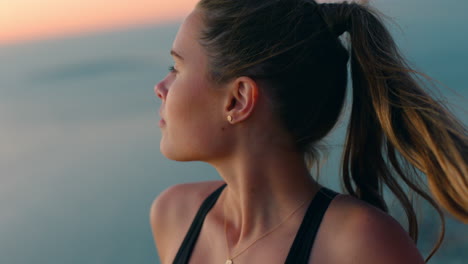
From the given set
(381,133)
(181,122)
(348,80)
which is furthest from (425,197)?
(181,122)

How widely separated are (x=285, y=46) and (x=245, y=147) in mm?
230

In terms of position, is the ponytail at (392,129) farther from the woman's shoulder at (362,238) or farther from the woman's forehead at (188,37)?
the woman's forehead at (188,37)

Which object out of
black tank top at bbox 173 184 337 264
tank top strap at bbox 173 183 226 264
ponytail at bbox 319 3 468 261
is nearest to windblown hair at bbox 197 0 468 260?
ponytail at bbox 319 3 468 261

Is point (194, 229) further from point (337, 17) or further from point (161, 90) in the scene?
point (337, 17)

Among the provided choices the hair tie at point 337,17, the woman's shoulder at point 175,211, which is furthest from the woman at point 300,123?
the woman's shoulder at point 175,211

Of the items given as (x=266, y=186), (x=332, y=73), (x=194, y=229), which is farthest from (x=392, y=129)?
(x=194, y=229)

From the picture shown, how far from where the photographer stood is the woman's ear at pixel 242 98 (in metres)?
1.17

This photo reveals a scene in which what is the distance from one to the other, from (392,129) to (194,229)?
0.54 metres

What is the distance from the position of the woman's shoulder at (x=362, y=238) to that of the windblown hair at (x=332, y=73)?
5.1 inches

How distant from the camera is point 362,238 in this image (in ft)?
3.54

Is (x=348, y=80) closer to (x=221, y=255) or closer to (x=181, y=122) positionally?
(x=181, y=122)

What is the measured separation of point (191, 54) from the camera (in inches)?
49.1

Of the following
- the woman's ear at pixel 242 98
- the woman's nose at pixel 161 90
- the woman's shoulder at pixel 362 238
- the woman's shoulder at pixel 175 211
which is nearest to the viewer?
the woman's shoulder at pixel 362 238

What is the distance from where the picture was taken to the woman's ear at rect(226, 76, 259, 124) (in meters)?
1.17
